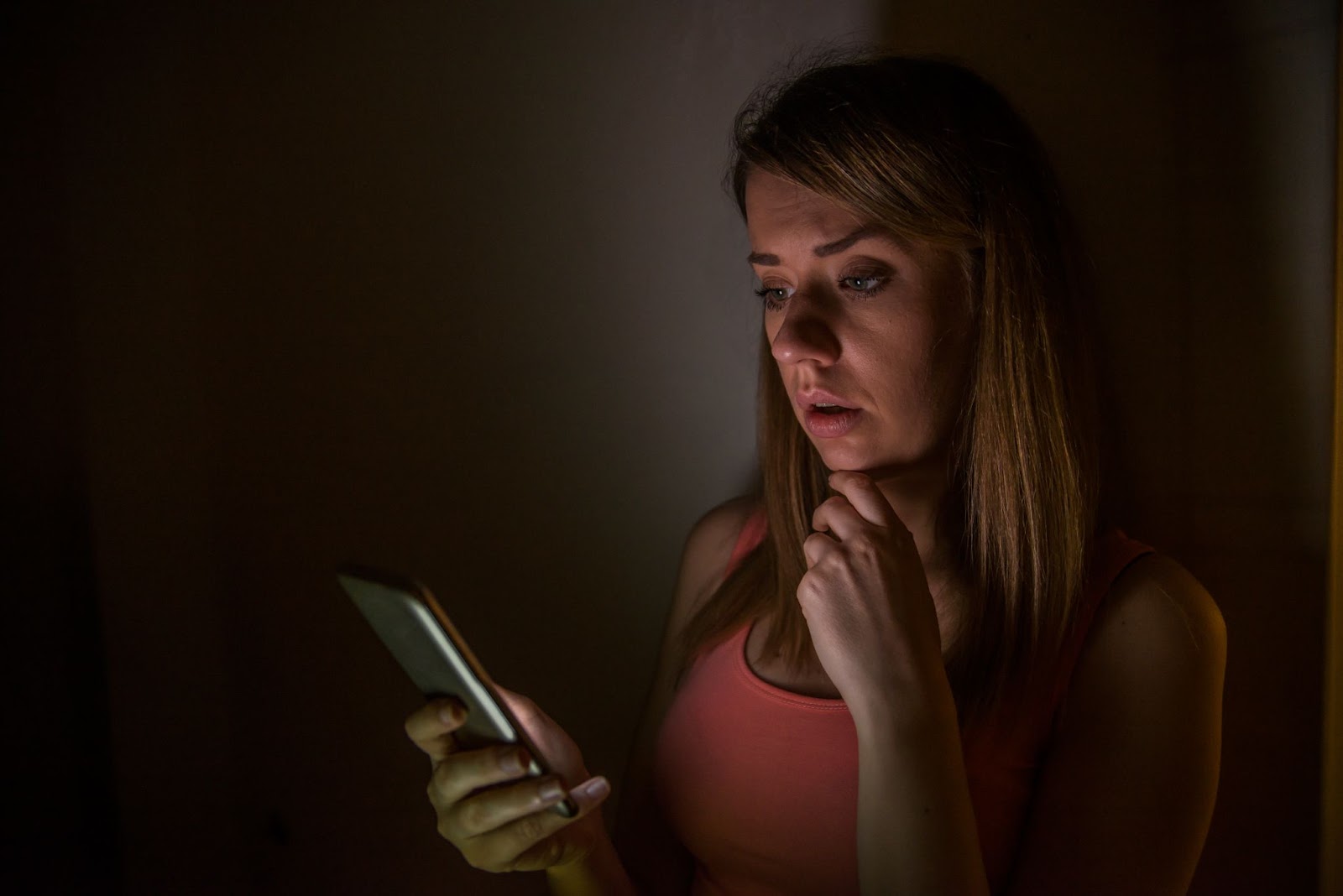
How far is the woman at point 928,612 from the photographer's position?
66 cm

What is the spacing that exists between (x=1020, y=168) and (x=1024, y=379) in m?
0.20

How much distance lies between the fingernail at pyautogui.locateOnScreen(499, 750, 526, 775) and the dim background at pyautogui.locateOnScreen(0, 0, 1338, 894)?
1.62 ft

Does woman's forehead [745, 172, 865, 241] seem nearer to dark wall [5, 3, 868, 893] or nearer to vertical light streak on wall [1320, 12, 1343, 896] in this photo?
dark wall [5, 3, 868, 893]

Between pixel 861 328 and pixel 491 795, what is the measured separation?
50 centimetres

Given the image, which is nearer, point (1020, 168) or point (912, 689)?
point (912, 689)

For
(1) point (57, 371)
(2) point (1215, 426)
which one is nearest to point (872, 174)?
(2) point (1215, 426)

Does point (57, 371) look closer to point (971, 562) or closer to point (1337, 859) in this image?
point (971, 562)

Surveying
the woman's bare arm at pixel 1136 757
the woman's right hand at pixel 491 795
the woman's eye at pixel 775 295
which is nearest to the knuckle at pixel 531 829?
the woman's right hand at pixel 491 795

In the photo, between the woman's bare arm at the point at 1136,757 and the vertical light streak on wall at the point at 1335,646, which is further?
the vertical light streak on wall at the point at 1335,646

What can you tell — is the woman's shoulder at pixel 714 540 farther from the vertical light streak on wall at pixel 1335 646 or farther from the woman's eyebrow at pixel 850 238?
the vertical light streak on wall at pixel 1335 646

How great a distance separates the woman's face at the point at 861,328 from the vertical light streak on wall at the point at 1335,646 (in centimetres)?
37

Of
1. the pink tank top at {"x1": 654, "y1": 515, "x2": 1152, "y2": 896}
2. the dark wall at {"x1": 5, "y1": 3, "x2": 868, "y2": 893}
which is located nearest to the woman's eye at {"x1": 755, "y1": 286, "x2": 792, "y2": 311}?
the dark wall at {"x1": 5, "y1": 3, "x2": 868, "y2": 893}

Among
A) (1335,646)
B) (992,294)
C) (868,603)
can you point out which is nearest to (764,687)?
(868,603)

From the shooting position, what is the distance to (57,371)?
0.91 meters
